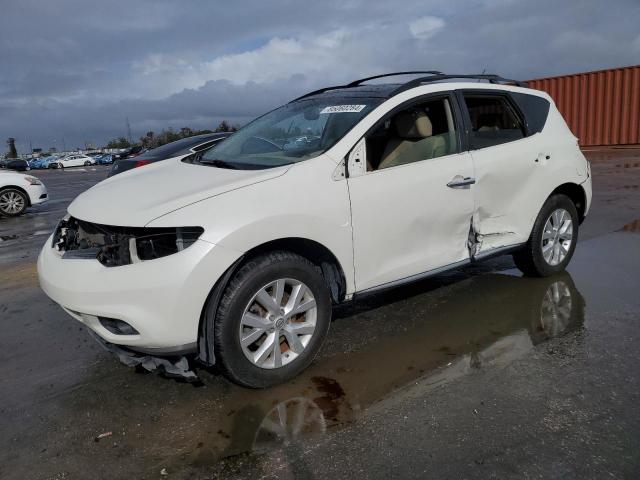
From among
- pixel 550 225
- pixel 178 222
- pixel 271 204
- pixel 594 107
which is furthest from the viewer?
pixel 594 107

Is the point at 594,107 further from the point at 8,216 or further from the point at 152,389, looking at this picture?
the point at 152,389

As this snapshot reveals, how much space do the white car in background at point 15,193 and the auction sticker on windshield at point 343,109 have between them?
10.2m

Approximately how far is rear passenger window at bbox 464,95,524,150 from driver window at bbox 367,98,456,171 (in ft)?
0.74

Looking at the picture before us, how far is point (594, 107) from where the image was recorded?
65.7ft

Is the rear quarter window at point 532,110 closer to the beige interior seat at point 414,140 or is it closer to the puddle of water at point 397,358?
the beige interior seat at point 414,140

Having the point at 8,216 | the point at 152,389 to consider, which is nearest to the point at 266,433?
the point at 152,389

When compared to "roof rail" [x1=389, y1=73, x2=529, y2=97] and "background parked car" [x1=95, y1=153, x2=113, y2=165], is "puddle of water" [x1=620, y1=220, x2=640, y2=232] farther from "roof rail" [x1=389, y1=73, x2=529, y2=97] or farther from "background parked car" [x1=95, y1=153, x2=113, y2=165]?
"background parked car" [x1=95, y1=153, x2=113, y2=165]

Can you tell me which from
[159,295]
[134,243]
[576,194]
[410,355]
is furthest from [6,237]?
[576,194]

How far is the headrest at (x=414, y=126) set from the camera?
3.97m

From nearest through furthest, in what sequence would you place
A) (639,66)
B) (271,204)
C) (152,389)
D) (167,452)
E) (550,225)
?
(167,452) < (271,204) < (152,389) < (550,225) < (639,66)

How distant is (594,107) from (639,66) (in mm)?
1969

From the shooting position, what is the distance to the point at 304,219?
3129mm

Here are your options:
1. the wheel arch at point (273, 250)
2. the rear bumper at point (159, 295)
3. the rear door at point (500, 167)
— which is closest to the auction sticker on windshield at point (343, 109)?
the rear door at point (500, 167)

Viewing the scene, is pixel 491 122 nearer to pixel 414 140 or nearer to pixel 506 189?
pixel 506 189
